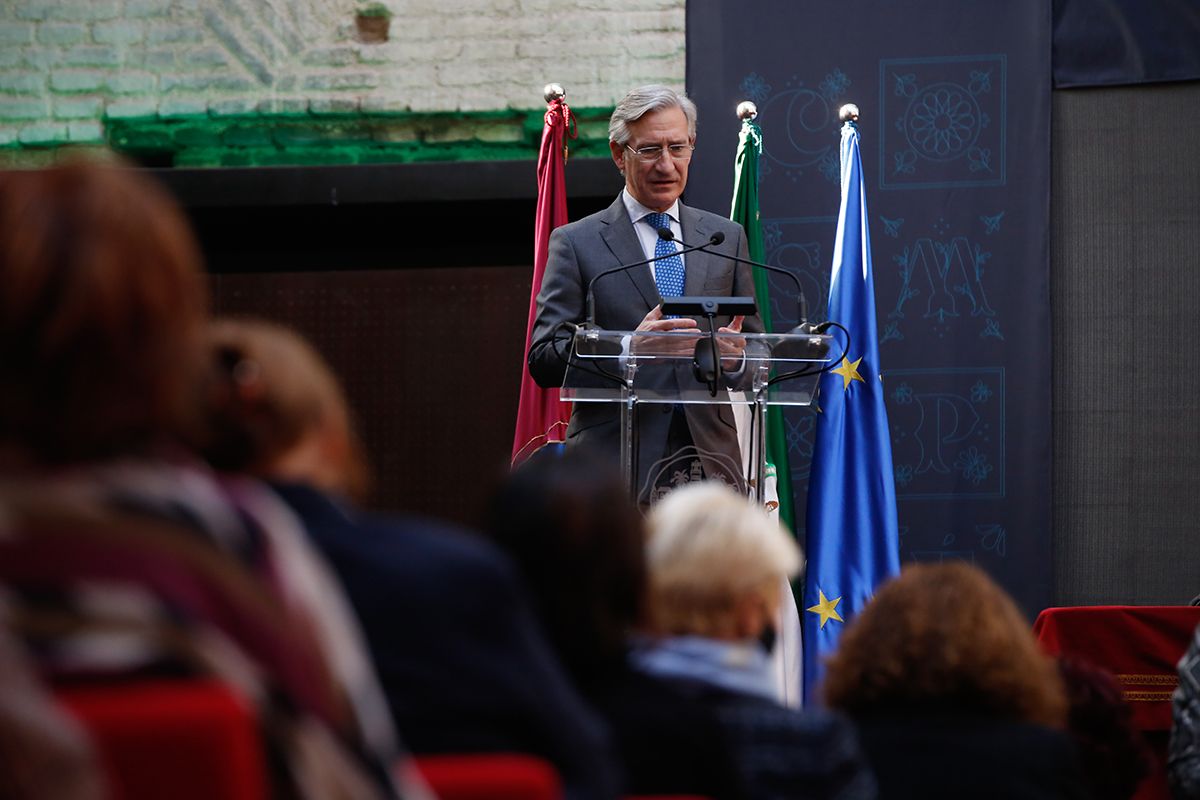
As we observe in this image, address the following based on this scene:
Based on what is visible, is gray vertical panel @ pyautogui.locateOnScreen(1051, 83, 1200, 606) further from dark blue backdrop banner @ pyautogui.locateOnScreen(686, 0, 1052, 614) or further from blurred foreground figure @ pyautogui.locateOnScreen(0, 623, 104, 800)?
blurred foreground figure @ pyautogui.locateOnScreen(0, 623, 104, 800)

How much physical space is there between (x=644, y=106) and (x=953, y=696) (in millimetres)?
2264

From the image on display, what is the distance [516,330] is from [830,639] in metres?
1.91

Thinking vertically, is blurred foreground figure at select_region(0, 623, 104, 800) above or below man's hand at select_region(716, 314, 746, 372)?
below

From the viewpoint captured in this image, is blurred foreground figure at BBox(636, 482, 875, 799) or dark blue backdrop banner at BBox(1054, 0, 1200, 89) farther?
dark blue backdrop banner at BBox(1054, 0, 1200, 89)

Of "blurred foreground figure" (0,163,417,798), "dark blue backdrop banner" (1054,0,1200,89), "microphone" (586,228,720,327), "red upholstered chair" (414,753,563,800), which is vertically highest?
"dark blue backdrop banner" (1054,0,1200,89)

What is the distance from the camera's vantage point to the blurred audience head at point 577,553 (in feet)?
4.82

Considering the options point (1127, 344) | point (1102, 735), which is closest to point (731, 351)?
point (1102, 735)

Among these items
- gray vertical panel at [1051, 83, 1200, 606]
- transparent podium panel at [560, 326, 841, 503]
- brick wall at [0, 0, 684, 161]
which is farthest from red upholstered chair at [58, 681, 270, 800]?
brick wall at [0, 0, 684, 161]

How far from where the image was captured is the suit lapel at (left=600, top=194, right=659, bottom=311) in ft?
11.8

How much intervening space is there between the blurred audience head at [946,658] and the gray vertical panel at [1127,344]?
122 inches

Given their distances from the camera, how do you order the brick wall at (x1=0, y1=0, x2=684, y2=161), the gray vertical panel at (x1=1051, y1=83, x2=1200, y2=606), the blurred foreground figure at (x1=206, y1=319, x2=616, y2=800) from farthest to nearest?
the brick wall at (x1=0, y1=0, x2=684, y2=161)
the gray vertical panel at (x1=1051, y1=83, x2=1200, y2=606)
the blurred foreground figure at (x1=206, y1=319, x2=616, y2=800)

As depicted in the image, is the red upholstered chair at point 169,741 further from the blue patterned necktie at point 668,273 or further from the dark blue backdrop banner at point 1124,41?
the dark blue backdrop banner at point 1124,41

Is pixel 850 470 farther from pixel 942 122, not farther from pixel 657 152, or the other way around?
pixel 942 122

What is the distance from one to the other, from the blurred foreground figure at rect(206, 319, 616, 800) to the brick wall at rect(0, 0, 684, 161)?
3.94 meters
